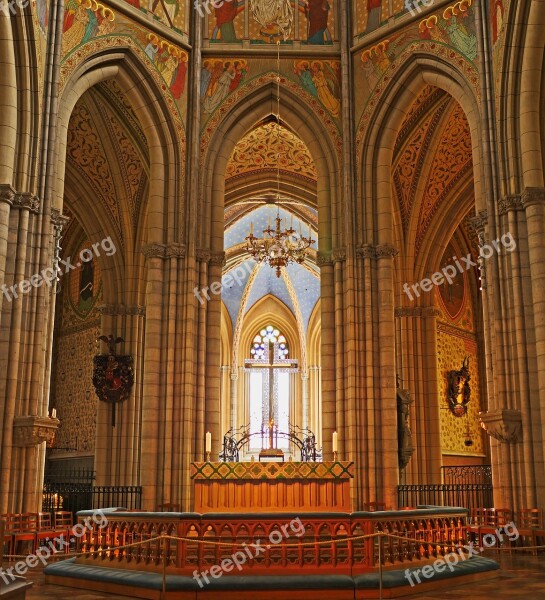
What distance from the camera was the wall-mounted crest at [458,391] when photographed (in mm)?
23781

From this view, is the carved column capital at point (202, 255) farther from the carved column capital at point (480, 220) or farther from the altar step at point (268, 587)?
the altar step at point (268, 587)

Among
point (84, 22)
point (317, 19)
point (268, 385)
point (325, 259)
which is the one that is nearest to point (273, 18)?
point (317, 19)

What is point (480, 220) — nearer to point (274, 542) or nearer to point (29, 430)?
point (274, 542)

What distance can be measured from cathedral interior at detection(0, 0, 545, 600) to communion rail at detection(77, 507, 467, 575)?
0.12 ft

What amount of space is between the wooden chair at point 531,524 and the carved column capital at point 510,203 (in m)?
5.10

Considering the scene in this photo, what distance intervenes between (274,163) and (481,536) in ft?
43.9

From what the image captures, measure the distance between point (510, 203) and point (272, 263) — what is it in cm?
898

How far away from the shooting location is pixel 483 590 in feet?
26.5

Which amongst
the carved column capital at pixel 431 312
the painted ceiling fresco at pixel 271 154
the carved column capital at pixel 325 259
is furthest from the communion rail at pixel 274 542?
the painted ceiling fresco at pixel 271 154

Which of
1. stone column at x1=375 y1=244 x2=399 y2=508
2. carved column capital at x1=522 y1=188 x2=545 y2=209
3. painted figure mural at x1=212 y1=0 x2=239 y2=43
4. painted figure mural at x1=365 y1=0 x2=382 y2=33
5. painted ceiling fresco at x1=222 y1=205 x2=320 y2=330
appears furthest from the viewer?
painted ceiling fresco at x1=222 y1=205 x2=320 y2=330

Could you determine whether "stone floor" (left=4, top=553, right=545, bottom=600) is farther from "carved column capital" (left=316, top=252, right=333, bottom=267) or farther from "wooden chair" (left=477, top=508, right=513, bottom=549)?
"carved column capital" (left=316, top=252, right=333, bottom=267)

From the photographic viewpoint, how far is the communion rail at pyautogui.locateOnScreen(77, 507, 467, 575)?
26.5 ft

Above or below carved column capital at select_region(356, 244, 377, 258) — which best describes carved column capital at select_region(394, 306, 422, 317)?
below

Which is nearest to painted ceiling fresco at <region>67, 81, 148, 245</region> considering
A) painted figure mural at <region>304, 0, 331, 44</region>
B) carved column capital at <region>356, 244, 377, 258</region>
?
painted figure mural at <region>304, 0, 331, 44</region>
